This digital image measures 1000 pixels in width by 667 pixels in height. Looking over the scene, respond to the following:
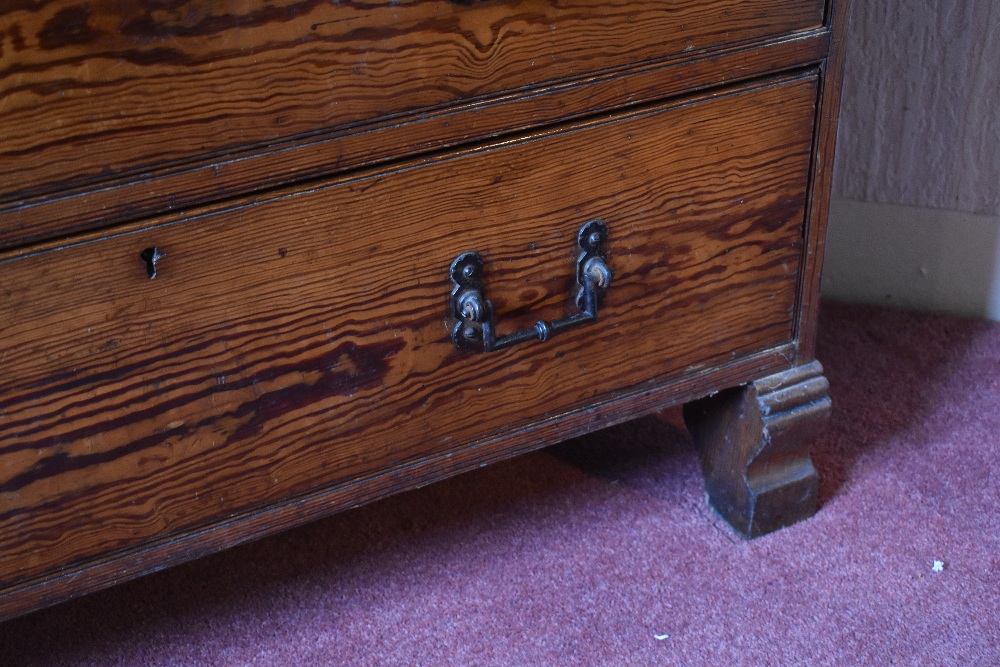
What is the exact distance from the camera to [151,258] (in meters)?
0.63

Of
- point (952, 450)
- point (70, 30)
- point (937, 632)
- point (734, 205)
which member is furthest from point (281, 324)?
point (952, 450)

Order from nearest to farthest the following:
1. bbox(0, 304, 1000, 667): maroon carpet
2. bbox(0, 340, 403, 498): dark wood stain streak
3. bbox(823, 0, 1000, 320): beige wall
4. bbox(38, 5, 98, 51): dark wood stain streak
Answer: bbox(38, 5, 98, 51): dark wood stain streak
bbox(0, 340, 403, 498): dark wood stain streak
bbox(0, 304, 1000, 667): maroon carpet
bbox(823, 0, 1000, 320): beige wall

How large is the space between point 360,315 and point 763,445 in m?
0.39

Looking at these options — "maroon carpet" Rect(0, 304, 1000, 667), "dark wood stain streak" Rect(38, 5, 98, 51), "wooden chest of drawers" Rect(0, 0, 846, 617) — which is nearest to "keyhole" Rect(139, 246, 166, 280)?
"wooden chest of drawers" Rect(0, 0, 846, 617)

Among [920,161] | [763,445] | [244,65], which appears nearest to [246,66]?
[244,65]

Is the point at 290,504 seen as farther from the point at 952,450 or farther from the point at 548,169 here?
the point at 952,450

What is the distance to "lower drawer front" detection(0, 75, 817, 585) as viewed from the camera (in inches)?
25.1

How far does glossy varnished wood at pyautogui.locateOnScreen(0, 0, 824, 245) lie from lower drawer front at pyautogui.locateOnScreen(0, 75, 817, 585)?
0.15 ft

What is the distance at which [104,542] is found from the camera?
0.70 metres

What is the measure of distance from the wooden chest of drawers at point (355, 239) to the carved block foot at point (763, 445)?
68 mm

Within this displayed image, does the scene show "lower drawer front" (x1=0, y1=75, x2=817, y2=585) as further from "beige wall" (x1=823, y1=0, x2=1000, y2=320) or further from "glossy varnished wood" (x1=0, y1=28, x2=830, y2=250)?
"beige wall" (x1=823, y1=0, x2=1000, y2=320)

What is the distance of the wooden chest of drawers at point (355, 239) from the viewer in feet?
1.95

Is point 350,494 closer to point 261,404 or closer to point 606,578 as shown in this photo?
point 261,404

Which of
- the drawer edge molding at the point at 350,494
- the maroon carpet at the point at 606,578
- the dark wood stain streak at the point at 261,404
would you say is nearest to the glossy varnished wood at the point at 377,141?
the dark wood stain streak at the point at 261,404
